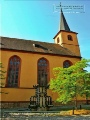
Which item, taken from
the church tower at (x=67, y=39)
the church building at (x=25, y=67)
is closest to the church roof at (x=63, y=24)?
the church tower at (x=67, y=39)

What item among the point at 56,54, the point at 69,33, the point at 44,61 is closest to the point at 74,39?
the point at 69,33

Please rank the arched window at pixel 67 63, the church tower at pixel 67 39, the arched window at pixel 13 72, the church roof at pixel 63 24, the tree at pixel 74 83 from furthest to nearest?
1. the church roof at pixel 63 24
2. the church tower at pixel 67 39
3. the arched window at pixel 67 63
4. the arched window at pixel 13 72
5. the tree at pixel 74 83

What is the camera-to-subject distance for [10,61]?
72.0ft

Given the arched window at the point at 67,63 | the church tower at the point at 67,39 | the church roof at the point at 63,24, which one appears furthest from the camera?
the church roof at the point at 63,24

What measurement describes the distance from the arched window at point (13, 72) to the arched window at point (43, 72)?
343cm

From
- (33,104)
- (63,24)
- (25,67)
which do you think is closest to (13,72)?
(25,67)

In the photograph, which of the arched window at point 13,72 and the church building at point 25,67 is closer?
the church building at point 25,67

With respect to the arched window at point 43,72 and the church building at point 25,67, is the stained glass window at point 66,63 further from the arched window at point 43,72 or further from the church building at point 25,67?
the arched window at point 43,72

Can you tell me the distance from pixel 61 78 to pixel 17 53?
10.3 meters

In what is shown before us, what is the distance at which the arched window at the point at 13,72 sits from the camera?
2087 centimetres

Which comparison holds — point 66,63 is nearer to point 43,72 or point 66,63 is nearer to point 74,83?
point 43,72

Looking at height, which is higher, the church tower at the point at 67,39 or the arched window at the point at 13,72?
the church tower at the point at 67,39

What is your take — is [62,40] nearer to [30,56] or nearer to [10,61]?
[30,56]

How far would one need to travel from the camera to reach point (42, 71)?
23062 millimetres
